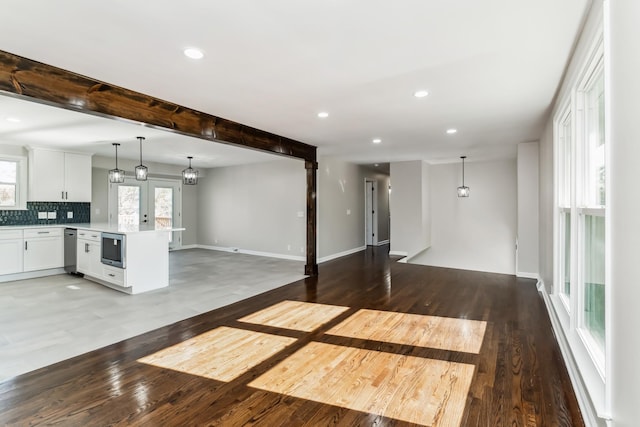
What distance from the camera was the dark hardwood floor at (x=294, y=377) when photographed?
2.04 m

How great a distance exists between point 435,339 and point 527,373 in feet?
2.72

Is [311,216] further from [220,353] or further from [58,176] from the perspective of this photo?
[58,176]

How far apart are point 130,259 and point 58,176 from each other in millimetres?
3274

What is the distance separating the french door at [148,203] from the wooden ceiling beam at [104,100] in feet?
14.9

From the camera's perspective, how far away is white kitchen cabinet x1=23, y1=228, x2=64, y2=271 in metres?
5.90

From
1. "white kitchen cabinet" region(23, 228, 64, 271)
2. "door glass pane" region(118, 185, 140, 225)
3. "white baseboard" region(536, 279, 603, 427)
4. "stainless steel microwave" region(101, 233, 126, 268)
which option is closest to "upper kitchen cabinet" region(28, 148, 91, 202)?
"white kitchen cabinet" region(23, 228, 64, 271)

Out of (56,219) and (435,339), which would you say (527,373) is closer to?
(435,339)

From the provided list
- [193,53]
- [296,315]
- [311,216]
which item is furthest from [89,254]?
[193,53]

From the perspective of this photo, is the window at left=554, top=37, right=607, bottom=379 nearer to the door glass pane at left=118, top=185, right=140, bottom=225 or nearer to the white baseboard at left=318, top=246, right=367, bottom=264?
the white baseboard at left=318, top=246, right=367, bottom=264

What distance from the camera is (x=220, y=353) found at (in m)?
2.92

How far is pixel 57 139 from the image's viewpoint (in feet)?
18.2

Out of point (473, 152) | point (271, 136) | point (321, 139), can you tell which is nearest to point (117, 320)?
point (271, 136)

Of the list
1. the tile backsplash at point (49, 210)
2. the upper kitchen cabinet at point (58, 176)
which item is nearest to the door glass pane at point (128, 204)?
the tile backsplash at point (49, 210)

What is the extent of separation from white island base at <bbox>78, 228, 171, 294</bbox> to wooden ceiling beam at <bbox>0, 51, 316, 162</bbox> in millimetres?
2095
